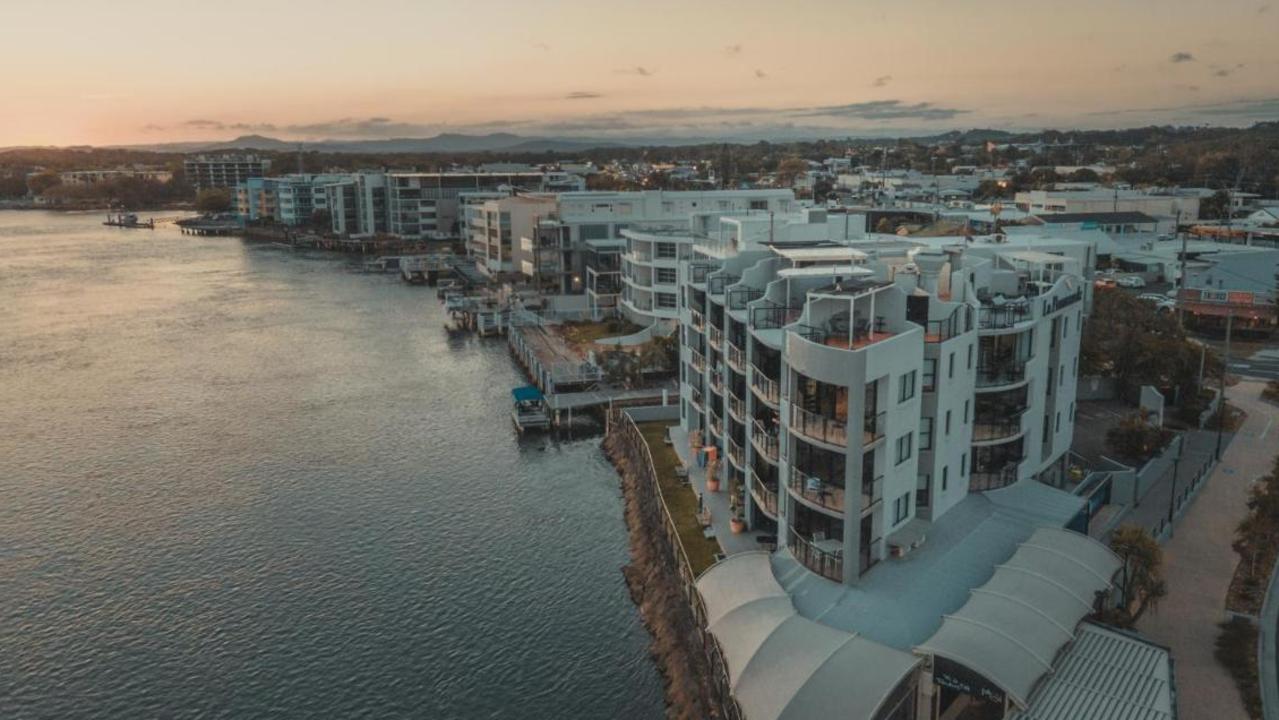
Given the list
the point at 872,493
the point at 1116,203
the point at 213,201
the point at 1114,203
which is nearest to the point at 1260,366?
the point at 872,493

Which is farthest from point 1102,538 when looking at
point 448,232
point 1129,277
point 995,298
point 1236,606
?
point 448,232

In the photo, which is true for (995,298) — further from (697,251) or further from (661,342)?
(661,342)

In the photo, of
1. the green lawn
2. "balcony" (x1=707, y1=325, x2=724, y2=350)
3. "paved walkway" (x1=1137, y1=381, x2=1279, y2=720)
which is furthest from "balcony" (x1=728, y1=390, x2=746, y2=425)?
"paved walkway" (x1=1137, y1=381, x2=1279, y2=720)

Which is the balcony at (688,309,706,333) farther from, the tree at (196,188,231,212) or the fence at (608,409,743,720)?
the tree at (196,188,231,212)

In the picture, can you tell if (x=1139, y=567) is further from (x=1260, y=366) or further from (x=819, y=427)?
(x=1260, y=366)

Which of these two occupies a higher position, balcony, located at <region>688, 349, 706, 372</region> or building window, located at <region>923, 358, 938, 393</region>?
building window, located at <region>923, 358, 938, 393</region>

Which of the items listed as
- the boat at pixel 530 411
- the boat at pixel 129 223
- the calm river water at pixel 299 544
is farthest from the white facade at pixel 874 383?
the boat at pixel 129 223
